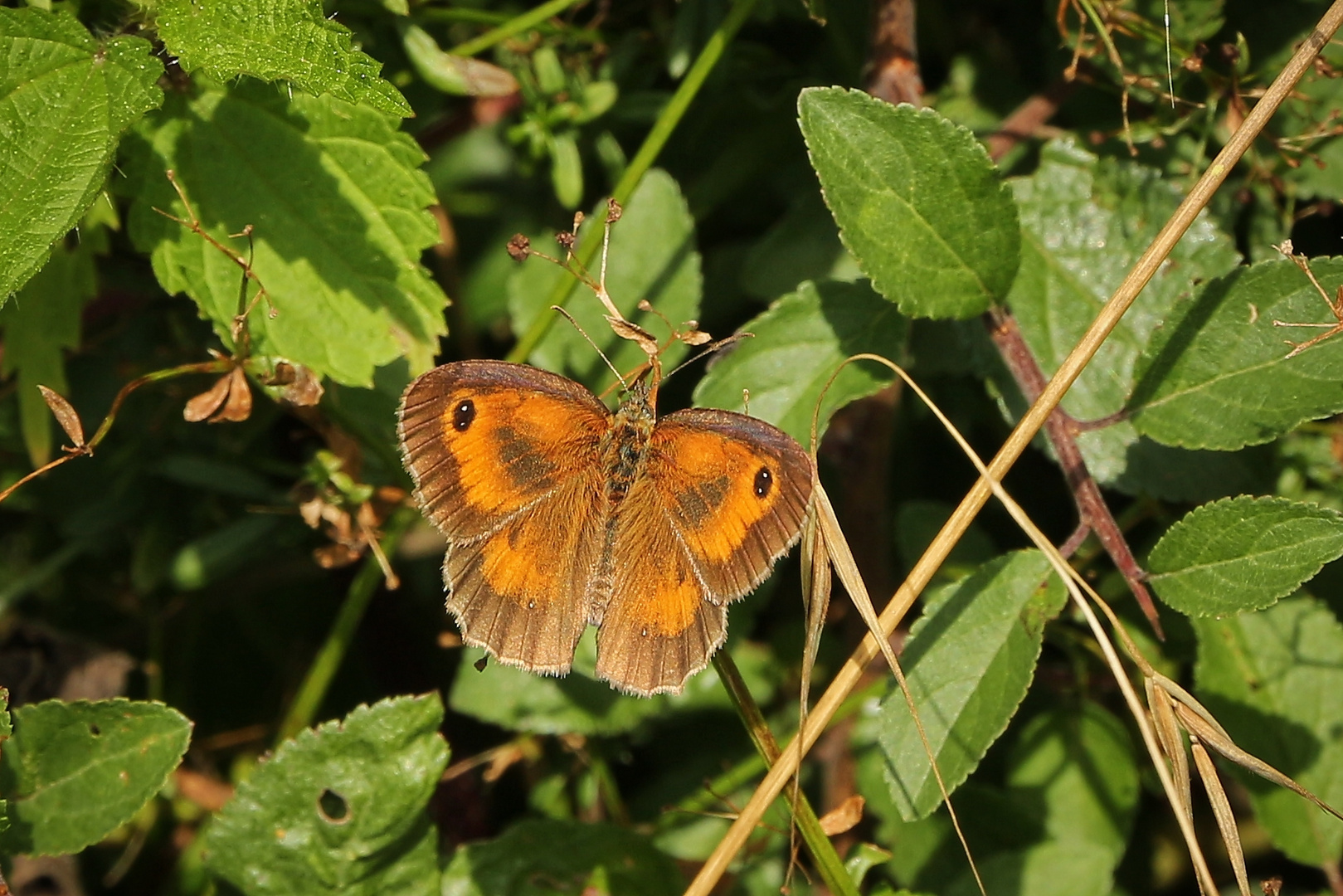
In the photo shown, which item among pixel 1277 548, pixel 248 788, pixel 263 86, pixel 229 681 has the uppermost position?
pixel 263 86

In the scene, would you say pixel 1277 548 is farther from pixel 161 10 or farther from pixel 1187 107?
pixel 161 10

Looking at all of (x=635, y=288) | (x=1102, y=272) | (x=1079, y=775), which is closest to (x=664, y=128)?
(x=635, y=288)

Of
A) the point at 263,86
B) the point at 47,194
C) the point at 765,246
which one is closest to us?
the point at 47,194

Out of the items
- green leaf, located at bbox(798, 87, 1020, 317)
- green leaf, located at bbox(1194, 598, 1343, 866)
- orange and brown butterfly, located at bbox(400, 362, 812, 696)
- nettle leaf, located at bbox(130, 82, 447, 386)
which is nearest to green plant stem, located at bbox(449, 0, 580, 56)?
nettle leaf, located at bbox(130, 82, 447, 386)


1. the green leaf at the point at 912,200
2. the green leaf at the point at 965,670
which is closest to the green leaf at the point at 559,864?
the green leaf at the point at 965,670

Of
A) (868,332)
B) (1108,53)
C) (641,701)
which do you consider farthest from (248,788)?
(1108,53)

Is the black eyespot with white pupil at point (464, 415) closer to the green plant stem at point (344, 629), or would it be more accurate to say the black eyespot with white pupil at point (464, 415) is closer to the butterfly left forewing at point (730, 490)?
the butterfly left forewing at point (730, 490)
